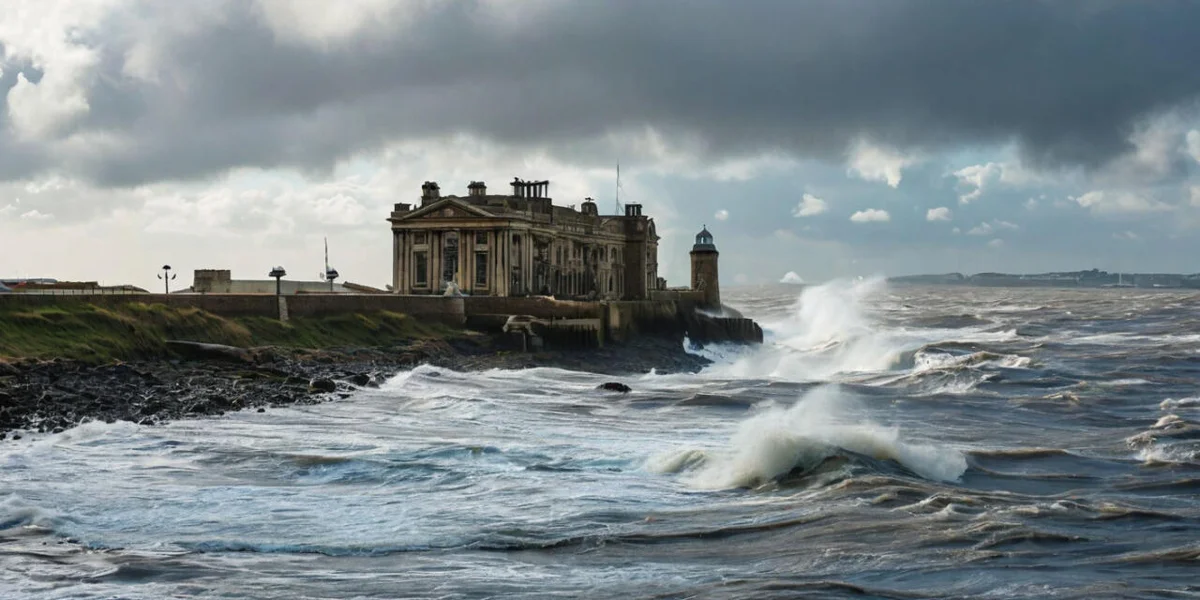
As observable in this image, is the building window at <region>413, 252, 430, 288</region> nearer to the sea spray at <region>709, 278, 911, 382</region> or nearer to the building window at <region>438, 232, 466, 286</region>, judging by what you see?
the building window at <region>438, 232, 466, 286</region>

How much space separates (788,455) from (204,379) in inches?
632

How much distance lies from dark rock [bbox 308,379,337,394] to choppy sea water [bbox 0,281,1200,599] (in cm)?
100

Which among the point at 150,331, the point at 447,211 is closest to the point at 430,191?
the point at 447,211

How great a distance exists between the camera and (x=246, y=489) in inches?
762

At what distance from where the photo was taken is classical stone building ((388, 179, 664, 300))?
202 ft

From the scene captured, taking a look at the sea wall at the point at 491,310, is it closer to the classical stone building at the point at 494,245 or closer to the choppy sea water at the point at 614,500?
the classical stone building at the point at 494,245

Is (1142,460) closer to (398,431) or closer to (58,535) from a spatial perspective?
(398,431)

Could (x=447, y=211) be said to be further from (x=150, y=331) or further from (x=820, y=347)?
(x=150, y=331)

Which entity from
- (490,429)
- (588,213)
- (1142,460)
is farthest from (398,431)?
(588,213)

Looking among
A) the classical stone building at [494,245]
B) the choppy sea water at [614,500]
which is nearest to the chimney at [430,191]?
the classical stone building at [494,245]

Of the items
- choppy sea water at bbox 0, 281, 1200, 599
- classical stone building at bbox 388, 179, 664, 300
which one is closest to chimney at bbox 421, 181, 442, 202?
classical stone building at bbox 388, 179, 664, 300

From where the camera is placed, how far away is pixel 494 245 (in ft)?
202

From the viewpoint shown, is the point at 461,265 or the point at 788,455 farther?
the point at 461,265

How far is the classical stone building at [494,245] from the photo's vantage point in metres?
61.6
